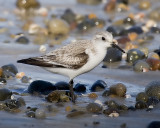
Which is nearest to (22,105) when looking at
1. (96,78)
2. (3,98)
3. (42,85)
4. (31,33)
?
(3,98)

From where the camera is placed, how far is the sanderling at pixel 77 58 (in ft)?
24.9

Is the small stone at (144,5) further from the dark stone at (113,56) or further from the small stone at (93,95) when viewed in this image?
the small stone at (93,95)

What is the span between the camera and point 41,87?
26.4ft

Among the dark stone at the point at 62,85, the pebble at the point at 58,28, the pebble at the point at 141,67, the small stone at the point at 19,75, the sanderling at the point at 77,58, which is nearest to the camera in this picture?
the sanderling at the point at 77,58

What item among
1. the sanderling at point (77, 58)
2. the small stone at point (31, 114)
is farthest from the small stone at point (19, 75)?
the small stone at point (31, 114)

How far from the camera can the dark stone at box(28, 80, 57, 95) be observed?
7965 millimetres

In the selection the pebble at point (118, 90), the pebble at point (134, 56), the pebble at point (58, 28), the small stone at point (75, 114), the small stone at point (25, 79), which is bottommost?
the small stone at point (75, 114)

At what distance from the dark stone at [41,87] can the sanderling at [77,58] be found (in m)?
0.43

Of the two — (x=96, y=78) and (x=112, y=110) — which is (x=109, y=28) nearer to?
(x=96, y=78)

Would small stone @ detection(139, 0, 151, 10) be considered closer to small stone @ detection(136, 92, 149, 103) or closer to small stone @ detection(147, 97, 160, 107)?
small stone @ detection(136, 92, 149, 103)

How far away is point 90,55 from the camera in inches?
299

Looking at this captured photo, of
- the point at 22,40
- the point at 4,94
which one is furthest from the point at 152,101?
the point at 22,40

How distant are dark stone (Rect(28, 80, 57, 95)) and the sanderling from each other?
428 mm

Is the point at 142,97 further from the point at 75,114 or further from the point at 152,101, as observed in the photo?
the point at 75,114
